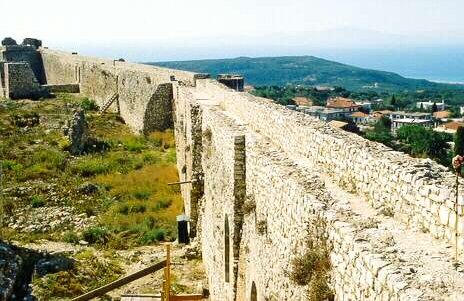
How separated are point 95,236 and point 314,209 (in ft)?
32.5

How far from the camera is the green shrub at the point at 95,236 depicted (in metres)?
13.4

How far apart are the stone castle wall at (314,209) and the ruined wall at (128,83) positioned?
11776mm

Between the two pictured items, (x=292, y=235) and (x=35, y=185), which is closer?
(x=292, y=235)

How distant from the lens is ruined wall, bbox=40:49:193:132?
23484mm

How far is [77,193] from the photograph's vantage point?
16.6 meters

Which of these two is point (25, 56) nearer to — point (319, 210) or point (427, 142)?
point (427, 142)

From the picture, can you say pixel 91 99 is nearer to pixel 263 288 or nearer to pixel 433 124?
pixel 263 288

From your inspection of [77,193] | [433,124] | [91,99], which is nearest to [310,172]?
[77,193]

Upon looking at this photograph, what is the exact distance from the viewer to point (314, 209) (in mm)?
4496

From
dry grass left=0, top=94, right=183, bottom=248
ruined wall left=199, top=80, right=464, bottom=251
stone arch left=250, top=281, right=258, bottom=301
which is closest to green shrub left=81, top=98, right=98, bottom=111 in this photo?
dry grass left=0, top=94, right=183, bottom=248

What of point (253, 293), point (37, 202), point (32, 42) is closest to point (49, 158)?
point (37, 202)

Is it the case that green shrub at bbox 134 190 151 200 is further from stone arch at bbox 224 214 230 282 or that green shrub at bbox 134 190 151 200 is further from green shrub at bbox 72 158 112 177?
stone arch at bbox 224 214 230 282

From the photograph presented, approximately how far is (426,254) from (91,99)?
30.3m

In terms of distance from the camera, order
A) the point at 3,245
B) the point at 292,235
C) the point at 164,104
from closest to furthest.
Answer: the point at 292,235
the point at 3,245
the point at 164,104
